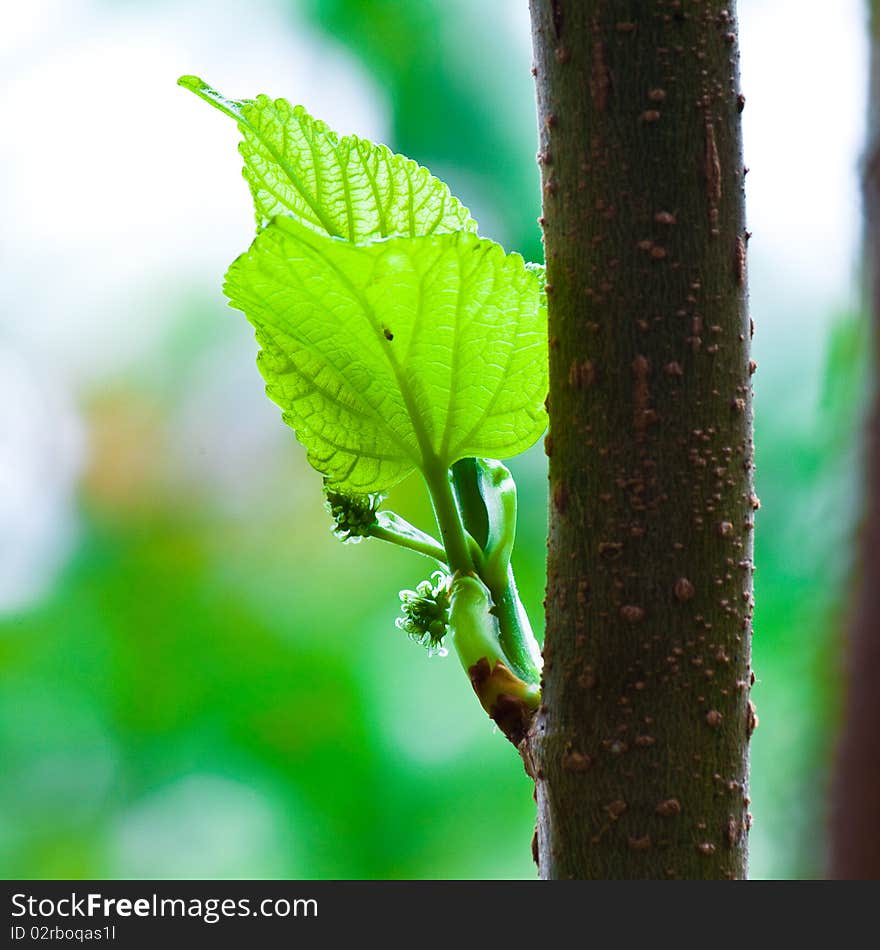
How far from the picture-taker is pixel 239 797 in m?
0.88

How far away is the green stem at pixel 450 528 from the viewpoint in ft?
0.89

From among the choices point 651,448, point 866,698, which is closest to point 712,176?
point 651,448

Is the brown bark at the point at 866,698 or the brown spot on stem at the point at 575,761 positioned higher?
the brown bark at the point at 866,698

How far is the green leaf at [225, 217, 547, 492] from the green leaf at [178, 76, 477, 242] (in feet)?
0.11

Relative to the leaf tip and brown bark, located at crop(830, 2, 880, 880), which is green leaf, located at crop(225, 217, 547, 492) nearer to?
the leaf tip

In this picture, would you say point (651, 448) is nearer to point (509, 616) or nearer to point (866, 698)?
point (509, 616)

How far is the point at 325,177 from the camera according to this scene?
26cm

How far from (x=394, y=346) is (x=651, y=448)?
0.07m

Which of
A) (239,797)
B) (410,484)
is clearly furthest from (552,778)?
(239,797)

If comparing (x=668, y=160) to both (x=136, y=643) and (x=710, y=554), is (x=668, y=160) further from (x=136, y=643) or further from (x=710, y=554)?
(x=136, y=643)

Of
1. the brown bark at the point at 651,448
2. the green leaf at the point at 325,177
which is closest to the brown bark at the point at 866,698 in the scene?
the brown bark at the point at 651,448

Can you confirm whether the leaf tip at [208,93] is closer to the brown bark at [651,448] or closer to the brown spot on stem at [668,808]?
the brown bark at [651,448]

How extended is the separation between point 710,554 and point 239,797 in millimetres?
738

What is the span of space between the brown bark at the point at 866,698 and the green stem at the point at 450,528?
0.69 ft
